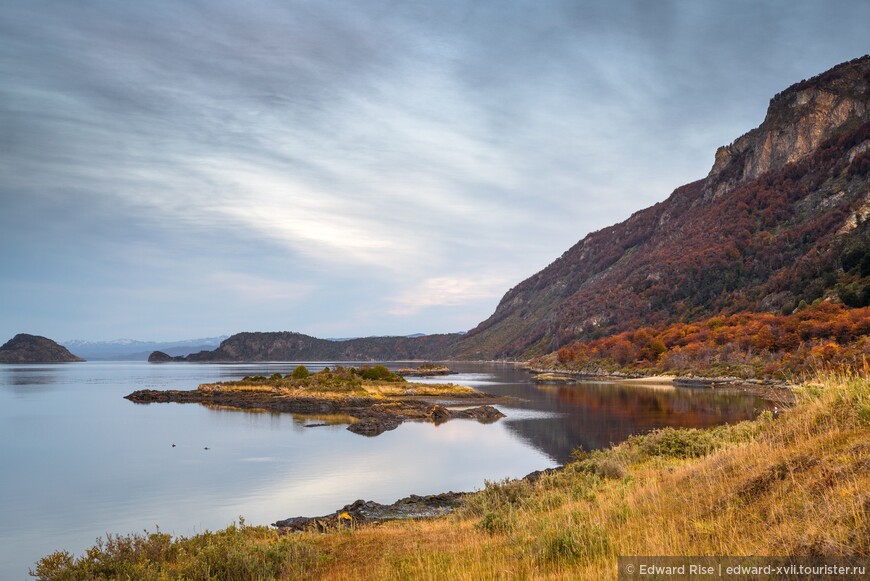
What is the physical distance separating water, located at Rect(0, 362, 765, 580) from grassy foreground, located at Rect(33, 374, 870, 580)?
10175mm

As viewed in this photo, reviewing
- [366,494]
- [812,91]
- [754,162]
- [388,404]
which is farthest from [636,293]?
[366,494]

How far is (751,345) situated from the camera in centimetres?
8812

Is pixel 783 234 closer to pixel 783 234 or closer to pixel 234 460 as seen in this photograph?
pixel 783 234

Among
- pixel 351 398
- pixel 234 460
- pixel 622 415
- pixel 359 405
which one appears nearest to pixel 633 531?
pixel 234 460

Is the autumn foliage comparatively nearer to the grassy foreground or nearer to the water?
the water

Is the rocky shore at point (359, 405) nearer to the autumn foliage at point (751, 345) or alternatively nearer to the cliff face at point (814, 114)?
the autumn foliage at point (751, 345)

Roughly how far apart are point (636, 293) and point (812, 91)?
89546 mm

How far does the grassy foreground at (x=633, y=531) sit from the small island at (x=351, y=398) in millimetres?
34403

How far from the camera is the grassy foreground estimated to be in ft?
21.8

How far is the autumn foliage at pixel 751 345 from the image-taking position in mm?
68938

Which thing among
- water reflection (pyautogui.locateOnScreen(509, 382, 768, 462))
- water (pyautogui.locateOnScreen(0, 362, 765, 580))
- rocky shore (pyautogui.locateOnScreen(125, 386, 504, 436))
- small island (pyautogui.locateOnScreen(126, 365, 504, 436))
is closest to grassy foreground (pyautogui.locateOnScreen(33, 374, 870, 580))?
water (pyautogui.locateOnScreen(0, 362, 765, 580))

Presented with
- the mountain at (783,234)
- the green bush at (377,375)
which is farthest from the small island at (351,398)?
the mountain at (783,234)

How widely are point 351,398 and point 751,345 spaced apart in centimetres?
6316

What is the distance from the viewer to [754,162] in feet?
655
